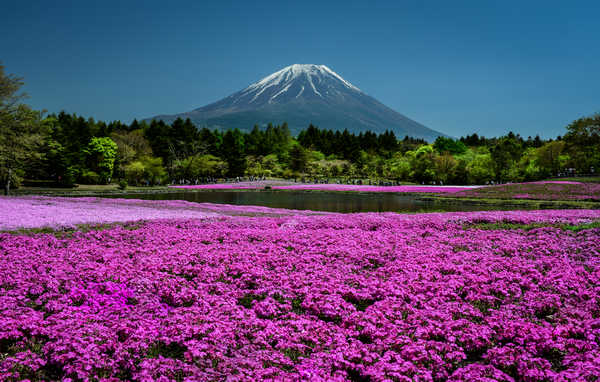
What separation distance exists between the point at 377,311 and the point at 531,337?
2.25 metres

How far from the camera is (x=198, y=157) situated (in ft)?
297

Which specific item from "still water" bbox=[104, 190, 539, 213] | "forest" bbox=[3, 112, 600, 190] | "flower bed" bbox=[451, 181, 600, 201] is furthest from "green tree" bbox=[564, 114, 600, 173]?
"still water" bbox=[104, 190, 539, 213]

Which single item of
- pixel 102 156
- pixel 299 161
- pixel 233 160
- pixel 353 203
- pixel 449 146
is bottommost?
pixel 353 203

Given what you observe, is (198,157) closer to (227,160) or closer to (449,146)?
(227,160)

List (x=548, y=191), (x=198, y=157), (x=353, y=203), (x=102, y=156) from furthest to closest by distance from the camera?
(x=198, y=157), (x=102, y=156), (x=548, y=191), (x=353, y=203)

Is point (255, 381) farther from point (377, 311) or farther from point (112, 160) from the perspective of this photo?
point (112, 160)

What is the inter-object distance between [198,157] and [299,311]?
88.2m

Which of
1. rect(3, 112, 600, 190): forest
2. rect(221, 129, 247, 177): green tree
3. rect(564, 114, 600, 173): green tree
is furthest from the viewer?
rect(221, 129, 247, 177): green tree

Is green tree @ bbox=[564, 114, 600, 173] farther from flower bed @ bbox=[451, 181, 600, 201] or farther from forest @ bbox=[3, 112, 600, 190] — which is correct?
flower bed @ bbox=[451, 181, 600, 201]

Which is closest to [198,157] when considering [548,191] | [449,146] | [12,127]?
[12,127]

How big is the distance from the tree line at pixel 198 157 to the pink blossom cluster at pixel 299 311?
3693 centimetres

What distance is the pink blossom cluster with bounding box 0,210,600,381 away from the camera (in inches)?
179

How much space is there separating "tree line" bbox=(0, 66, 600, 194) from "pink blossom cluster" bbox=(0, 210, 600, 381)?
1454 inches

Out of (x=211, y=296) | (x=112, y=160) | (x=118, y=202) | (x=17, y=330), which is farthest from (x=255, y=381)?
(x=112, y=160)
